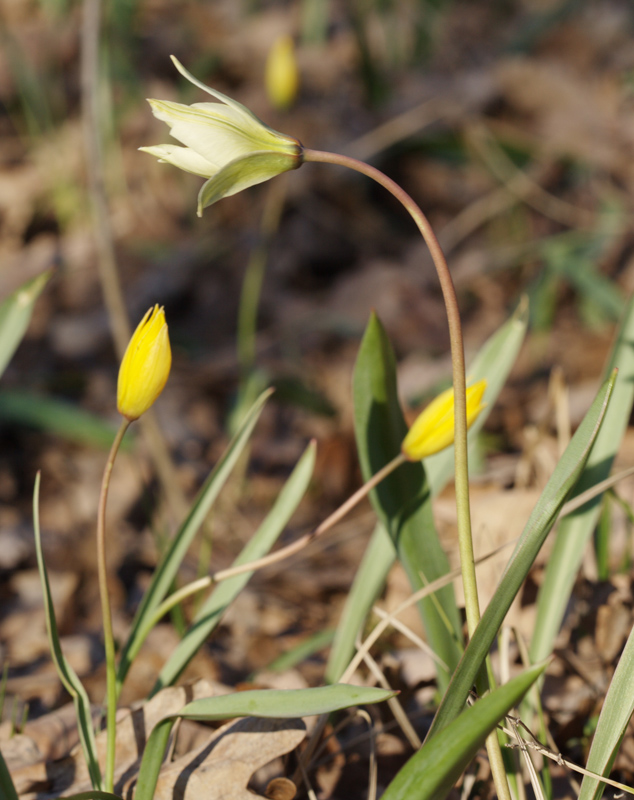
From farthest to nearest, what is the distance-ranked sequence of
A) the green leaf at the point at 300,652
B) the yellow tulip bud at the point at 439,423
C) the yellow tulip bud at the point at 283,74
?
the yellow tulip bud at the point at 283,74 → the green leaf at the point at 300,652 → the yellow tulip bud at the point at 439,423

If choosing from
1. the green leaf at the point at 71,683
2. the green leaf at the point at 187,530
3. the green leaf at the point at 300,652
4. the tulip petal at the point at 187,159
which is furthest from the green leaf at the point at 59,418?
the tulip petal at the point at 187,159

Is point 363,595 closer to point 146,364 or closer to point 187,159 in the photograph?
point 146,364

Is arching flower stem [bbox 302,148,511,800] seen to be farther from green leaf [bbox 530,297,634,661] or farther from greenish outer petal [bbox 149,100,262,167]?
green leaf [bbox 530,297,634,661]

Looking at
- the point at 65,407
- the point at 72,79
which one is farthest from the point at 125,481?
the point at 72,79

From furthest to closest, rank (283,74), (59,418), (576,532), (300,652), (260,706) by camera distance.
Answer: (283,74)
(59,418)
(300,652)
(576,532)
(260,706)

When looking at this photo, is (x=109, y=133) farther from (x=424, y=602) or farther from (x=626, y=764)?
(x=626, y=764)

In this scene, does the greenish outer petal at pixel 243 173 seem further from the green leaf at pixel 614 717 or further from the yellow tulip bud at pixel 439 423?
the green leaf at pixel 614 717

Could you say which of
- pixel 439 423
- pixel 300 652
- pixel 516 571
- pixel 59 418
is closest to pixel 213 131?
pixel 439 423
